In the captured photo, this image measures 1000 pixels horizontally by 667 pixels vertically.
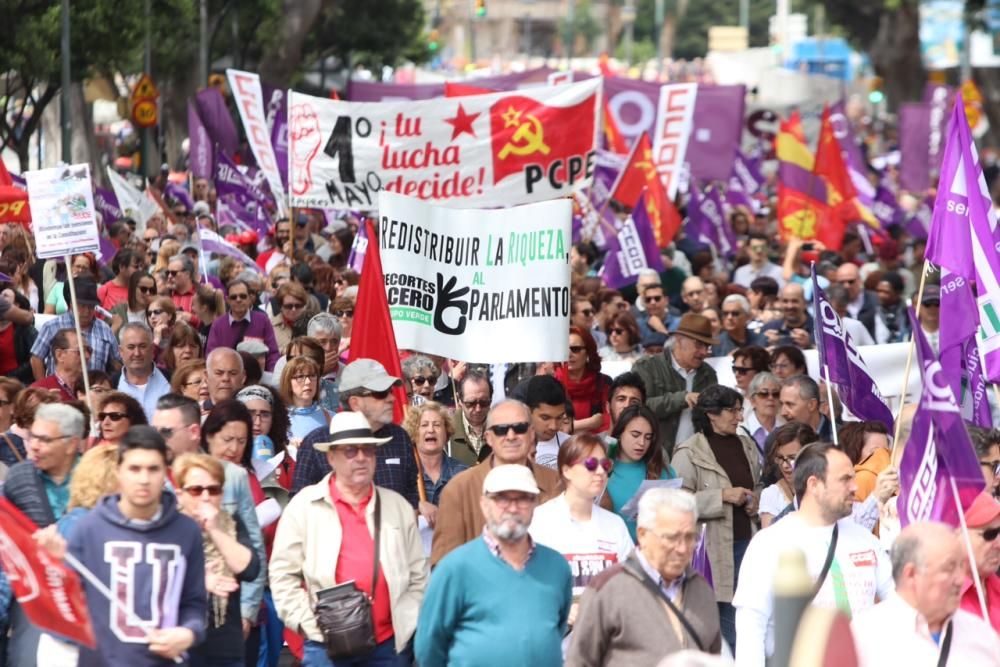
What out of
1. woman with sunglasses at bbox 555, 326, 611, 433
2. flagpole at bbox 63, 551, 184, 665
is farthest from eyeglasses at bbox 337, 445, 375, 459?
woman with sunglasses at bbox 555, 326, 611, 433

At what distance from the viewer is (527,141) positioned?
51.0 ft

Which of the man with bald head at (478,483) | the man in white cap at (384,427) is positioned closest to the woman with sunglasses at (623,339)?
the man in white cap at (384,427)

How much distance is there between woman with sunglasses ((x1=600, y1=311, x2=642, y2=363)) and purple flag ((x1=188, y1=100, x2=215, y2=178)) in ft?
48.3

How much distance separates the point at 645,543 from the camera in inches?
264

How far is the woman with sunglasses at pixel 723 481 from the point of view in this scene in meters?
9.56

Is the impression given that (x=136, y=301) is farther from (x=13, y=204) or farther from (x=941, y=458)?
(x=941, y=458)

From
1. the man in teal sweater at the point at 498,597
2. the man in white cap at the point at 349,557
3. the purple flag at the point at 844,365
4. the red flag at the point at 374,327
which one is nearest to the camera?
the man in teal sweater at the point at 498,597

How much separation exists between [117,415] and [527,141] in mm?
7442

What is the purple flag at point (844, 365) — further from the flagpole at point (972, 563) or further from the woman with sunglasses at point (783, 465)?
the flagpole at point (972, 563)

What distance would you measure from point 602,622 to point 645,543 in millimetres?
273

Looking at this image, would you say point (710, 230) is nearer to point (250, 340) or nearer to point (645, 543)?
point (250, 340)

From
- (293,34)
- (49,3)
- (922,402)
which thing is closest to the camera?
(922,402)

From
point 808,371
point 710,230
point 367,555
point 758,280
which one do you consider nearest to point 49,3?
point 710,230

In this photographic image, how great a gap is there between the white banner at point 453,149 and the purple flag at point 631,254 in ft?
6.72
